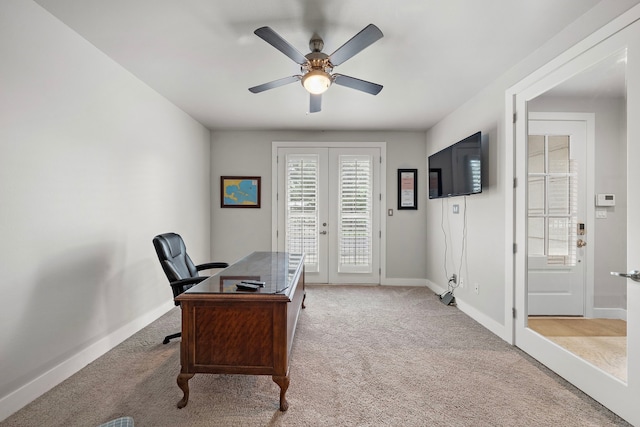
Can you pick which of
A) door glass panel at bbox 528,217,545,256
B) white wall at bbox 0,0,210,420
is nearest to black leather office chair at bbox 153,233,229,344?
white wall at bbox 0,0,210,420

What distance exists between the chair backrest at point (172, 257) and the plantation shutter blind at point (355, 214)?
2.54m

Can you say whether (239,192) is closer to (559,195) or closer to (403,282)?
(403,282)

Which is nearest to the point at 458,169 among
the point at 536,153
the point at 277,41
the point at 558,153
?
the point at 536,153

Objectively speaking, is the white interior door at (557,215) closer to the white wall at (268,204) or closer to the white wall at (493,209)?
the white wall at (493,209)

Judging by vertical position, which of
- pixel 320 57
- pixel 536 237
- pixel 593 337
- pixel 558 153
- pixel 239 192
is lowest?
pixel 593 337

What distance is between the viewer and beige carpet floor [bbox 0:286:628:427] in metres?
1.83

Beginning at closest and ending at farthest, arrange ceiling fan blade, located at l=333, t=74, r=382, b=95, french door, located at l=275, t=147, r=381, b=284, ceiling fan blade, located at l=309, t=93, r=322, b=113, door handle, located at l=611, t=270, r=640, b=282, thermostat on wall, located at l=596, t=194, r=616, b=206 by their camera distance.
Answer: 1. door handle, located at l=611, t=270, r=640, b=282
2. thermostat on wall, located at l=596, t=194, r=616, b=206
3. ceiling fan blade, located at l=333, t=74, r=382, b=95
4. ceiling fan blade, located at l=309, t=93, r=322, b=113
5. french door, located at l=275, t=147, r=381, b=284

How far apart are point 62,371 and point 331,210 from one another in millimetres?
3650

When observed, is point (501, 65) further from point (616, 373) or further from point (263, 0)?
point (616, 373)

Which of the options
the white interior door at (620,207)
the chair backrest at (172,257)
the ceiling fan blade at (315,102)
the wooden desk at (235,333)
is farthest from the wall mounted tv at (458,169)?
the chair backrest at (172,257)

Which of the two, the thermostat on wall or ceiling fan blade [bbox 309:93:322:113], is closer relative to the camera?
the thermostat on wall

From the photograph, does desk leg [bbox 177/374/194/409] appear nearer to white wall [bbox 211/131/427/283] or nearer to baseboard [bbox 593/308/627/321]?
baseboard [bbox 593/308/627/321]

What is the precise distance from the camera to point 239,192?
5098 mm

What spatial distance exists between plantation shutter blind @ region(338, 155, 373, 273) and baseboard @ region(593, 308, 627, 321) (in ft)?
10.1
